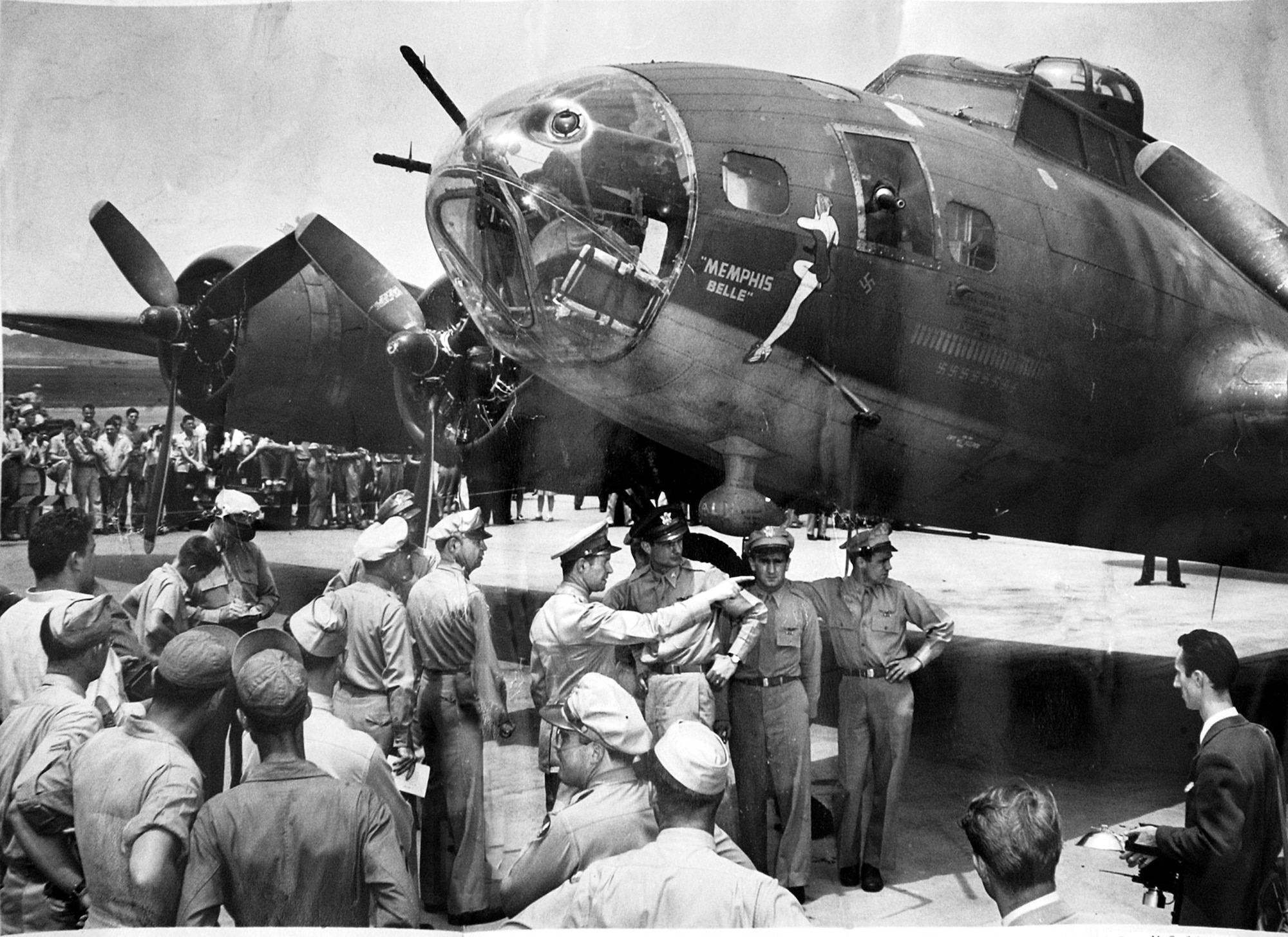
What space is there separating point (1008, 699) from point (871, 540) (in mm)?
4610

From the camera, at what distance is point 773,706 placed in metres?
5.63

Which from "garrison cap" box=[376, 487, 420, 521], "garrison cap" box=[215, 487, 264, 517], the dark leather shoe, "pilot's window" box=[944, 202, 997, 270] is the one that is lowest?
the dark leather shoe

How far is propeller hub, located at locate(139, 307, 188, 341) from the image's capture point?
844 centimetres

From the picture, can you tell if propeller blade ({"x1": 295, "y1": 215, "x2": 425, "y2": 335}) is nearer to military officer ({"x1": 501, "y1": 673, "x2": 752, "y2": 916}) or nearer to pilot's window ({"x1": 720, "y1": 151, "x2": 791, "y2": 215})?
pilot's window ({"x1": 720, "y1": 151, "x2": 791, "y2": 215})

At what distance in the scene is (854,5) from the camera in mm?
5789

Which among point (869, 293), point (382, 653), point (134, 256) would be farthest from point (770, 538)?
point (134, 256)

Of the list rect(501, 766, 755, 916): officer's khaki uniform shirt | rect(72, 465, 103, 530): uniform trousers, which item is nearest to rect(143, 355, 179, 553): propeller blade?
rect(72, 465, 103, 530): uniform trousers

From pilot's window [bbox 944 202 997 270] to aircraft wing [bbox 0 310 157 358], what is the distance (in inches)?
225

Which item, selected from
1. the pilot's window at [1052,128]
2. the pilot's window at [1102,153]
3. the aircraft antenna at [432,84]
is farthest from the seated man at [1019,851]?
the pilot's window at [1102,153]

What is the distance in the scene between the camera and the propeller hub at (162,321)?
8.44 metres

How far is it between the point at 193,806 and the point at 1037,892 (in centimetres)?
286

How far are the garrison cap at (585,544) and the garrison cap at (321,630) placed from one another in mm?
1144

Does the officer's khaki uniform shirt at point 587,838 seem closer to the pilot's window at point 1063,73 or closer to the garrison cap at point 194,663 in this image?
the garrison cap at point 194,663

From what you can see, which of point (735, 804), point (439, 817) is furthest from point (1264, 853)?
point (439, 817)
